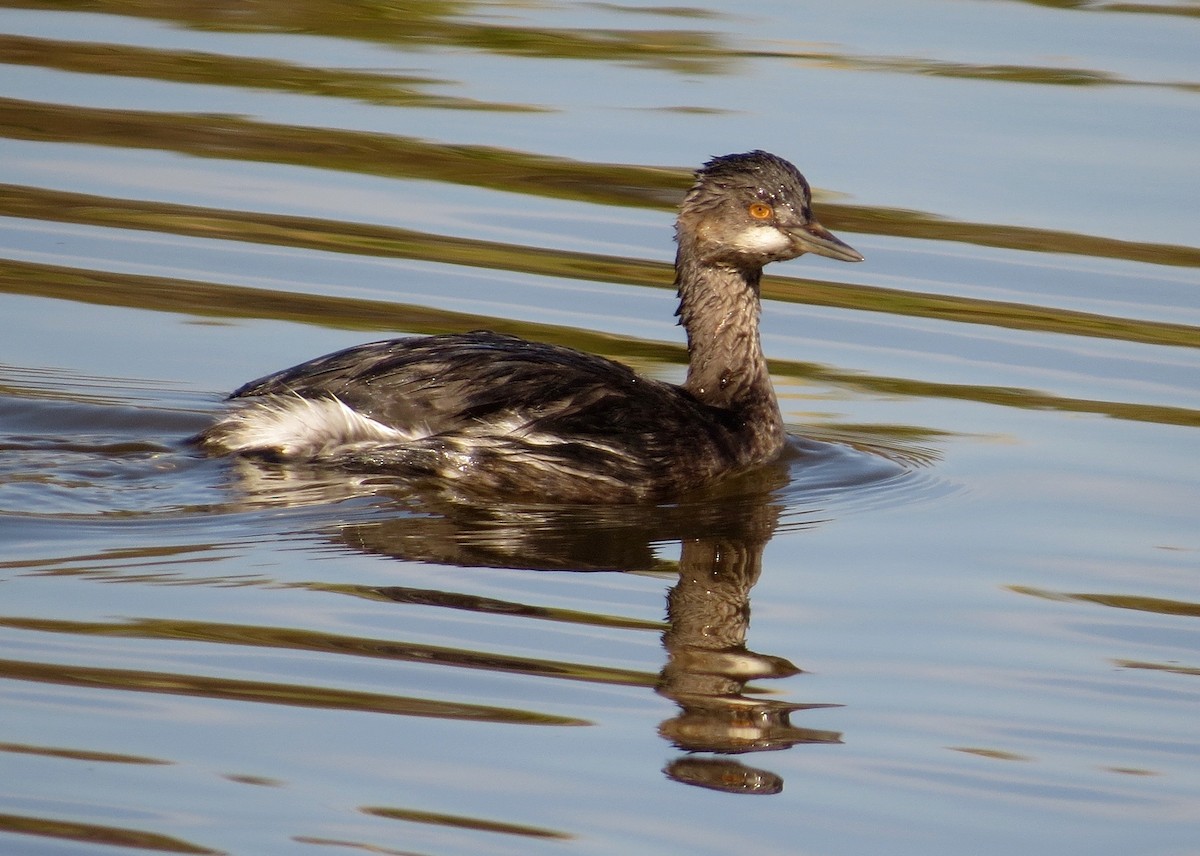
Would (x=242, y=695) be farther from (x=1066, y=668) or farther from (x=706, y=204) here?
(x=706, y=204)

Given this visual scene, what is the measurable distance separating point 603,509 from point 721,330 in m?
1.38

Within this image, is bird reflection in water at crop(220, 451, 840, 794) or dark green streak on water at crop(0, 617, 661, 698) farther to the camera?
dark green streak on water at crop(0, 617, 661, 698)

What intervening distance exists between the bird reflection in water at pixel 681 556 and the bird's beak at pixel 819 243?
844 millimetres

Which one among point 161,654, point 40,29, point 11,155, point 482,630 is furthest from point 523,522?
point 40,29

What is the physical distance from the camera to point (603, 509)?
733 centimetres

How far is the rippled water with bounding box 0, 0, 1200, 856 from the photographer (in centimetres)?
495

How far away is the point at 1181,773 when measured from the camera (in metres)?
5.23

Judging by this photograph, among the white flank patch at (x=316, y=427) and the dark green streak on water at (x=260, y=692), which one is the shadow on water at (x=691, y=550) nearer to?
the white flank patch at (x=316, y=427)

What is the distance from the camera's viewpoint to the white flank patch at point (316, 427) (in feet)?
24.1

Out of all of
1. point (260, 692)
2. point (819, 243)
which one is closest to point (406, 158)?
point (819, 243)

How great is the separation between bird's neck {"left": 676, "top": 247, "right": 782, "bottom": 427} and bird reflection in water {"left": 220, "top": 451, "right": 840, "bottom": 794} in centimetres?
46

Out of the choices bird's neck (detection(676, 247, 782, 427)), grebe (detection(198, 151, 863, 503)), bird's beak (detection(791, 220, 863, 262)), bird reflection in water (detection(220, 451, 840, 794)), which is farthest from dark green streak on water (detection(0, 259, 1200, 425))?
grebe (detection(198, 151, 863, 503))

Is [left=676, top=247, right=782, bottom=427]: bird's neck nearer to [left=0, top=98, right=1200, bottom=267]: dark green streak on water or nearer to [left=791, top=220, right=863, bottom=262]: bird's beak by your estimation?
[left=791, top=220, right=863, bottom=262]: bird's beak

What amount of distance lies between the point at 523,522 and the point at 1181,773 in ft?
8.33
